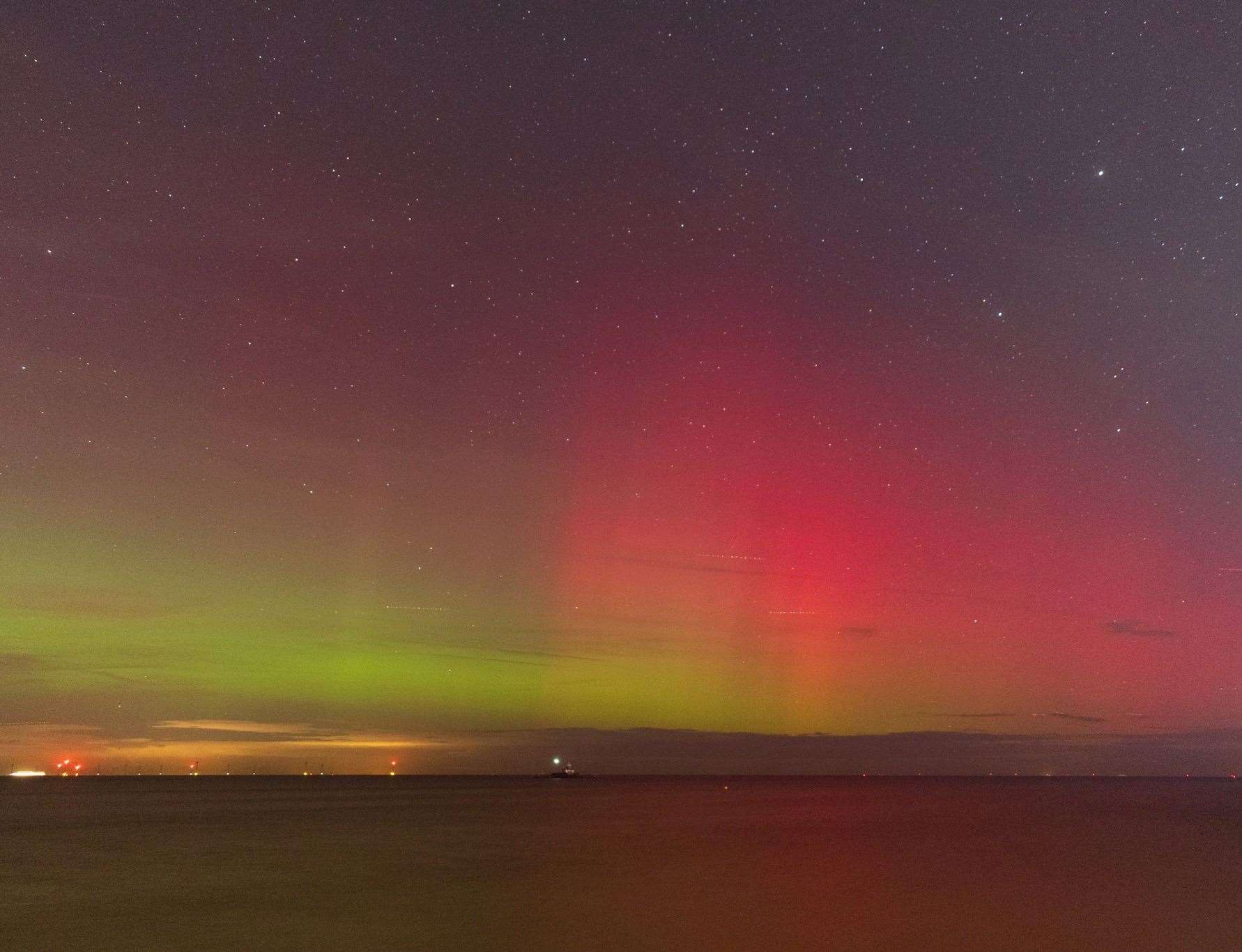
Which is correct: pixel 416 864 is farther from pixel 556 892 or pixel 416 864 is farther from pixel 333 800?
pixel 333 800

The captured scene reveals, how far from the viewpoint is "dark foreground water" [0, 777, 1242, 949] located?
27281mm

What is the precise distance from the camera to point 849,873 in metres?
41.3

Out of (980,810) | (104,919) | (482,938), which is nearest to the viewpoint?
(482,938)

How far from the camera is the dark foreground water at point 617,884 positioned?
89.5ft

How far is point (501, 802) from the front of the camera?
12150 cm

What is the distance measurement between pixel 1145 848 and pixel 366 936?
4922 centimetres

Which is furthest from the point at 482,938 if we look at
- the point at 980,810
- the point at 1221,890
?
the point at 980,810

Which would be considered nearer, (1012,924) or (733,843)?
(1012,924)

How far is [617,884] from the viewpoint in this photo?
36812 mm

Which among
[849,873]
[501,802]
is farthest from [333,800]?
[849,873]

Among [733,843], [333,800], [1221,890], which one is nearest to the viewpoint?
[1221,890]

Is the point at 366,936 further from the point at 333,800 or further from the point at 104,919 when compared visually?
the point at 333,800

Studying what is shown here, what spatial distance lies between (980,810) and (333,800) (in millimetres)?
72489

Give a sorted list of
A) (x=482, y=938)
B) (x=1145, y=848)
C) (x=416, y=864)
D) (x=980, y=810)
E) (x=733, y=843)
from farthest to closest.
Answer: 1. (x=980, y=810)
2. (x=1145, y=848)
3. (x=733, y=843)
4. (x=416, y=864)
5. (x=482, y=938)
